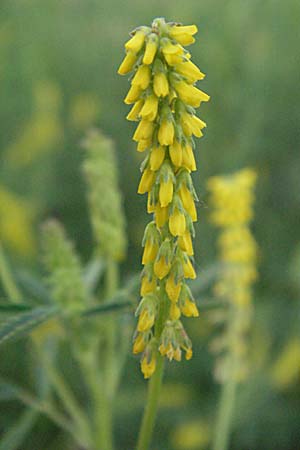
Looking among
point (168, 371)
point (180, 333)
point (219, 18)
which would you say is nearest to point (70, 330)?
point (180, 333)

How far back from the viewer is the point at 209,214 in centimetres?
356

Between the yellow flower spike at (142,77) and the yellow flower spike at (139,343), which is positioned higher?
the yellow flower spike at (142,77)

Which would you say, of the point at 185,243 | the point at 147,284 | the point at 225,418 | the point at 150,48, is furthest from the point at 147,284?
the point at 225,418

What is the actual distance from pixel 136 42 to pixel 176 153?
21cm

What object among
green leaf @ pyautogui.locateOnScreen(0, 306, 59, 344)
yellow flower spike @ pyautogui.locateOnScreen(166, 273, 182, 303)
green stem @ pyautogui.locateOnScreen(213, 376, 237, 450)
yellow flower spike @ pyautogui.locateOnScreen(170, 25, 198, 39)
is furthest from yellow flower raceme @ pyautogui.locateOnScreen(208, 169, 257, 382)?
yellow flower spike @ pyautogui.locateOnScreen(170, 25, 198, 39)

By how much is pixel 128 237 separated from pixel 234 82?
38.1 inches

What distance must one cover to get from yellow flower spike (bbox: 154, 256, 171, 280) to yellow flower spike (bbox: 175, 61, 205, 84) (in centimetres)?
35

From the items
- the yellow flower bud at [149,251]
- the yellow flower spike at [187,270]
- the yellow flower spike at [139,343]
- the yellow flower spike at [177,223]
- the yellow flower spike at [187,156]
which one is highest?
the yellow flower spike at [187,156]

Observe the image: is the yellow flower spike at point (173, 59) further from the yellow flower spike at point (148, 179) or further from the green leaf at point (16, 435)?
the green leaf at point (16, 435)

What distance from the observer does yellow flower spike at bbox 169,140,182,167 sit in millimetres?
1277

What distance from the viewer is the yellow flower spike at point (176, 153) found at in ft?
4.19

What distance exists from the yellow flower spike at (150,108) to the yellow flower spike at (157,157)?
0.07 meters

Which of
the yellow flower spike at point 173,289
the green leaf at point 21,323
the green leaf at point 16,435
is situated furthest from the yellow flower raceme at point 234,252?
the yellow flower spike at point 173,289

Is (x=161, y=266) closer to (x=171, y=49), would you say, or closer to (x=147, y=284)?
(x=147, y=284)
